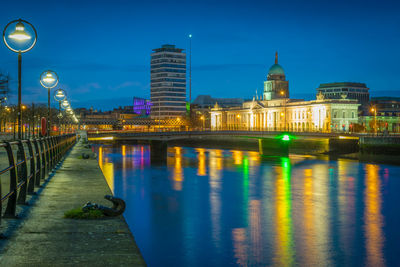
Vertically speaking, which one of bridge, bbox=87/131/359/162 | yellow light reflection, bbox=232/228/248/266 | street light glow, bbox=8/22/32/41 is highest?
street light glow, bbox=8/22/32/41

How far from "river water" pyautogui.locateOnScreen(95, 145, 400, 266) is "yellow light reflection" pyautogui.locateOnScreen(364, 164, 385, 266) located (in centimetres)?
5

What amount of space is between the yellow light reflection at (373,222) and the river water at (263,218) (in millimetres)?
47

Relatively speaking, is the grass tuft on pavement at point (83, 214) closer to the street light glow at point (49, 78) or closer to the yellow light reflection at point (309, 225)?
the yellow light reflection at point (309, 225)

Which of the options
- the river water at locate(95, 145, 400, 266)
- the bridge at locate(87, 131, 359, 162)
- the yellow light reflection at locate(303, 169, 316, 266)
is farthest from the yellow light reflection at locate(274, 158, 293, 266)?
the bridge at locate(87, 131, 359, 162)

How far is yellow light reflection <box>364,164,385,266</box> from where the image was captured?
20920mm

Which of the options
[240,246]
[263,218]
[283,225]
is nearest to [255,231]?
[283,225]

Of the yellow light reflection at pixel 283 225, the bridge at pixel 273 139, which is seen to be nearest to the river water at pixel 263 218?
the yellow light reflection at pixel 283 225

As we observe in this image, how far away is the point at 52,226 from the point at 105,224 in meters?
1.17

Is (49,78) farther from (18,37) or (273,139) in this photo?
(273,139)

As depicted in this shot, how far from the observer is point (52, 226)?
432 inches

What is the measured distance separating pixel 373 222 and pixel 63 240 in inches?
925

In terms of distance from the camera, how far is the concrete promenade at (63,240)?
323 inches

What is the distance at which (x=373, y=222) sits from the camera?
1141 inches

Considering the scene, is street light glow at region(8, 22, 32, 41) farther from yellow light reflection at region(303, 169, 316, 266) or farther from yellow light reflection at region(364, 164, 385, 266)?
yellow light reflection at region(364, 164, 385, 266)
